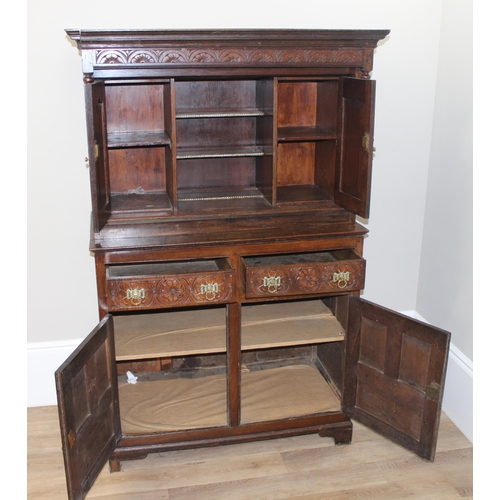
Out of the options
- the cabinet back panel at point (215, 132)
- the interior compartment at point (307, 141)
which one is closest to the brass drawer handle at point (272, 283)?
the interior compartment at point (307, 141)

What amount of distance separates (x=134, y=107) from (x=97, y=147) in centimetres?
50

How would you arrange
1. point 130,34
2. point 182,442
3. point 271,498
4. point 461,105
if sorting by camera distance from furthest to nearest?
1. point 461,105
2. point 182,442
3. point 271,498
4. point 130,34

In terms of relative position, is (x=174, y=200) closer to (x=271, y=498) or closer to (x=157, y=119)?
(x=157, y=119)

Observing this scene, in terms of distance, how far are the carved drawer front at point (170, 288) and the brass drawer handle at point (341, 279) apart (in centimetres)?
41

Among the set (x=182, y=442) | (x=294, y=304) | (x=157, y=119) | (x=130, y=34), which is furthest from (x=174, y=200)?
(x=182, y=442)

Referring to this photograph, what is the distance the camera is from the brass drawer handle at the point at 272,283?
7.61 feet

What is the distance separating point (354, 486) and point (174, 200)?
132cm

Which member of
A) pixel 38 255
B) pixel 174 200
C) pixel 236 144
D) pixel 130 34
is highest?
pixel 130 34

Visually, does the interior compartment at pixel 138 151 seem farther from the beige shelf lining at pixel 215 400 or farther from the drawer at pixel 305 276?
the beige shelf lining at pixel 215 400

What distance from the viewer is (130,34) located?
6.71 feet

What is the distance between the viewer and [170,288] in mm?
2273

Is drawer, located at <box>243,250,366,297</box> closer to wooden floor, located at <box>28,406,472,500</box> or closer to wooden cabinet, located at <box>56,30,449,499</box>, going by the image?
wooden cabinet, located at <box>56,30,449,499</box>

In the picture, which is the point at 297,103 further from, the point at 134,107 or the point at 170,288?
the point at 170,288

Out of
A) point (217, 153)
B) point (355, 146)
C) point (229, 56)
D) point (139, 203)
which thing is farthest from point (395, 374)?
point (229, 56)
